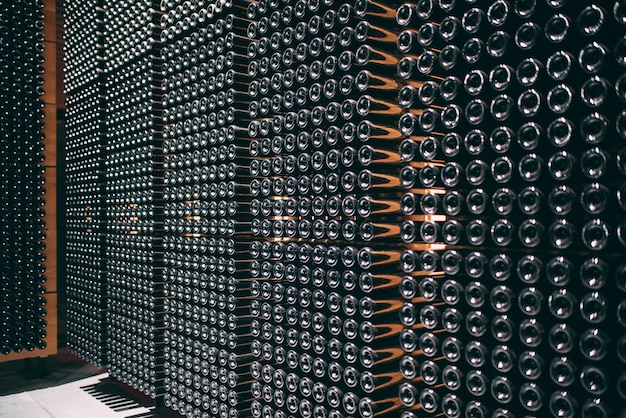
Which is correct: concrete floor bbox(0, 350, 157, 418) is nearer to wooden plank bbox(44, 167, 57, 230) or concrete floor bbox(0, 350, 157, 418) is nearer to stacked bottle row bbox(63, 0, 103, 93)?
wooden plank bbox(44, 167, 57, 230)

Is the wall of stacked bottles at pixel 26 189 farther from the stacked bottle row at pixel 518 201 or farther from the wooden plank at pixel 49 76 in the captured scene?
the stacked bottle row at pixel 518 201

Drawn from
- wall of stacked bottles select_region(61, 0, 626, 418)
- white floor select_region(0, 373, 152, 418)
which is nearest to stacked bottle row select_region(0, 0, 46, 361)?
white floor select_region(0, 373, 152, 418)

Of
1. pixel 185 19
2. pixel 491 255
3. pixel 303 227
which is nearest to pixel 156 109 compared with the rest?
pixel 185 19

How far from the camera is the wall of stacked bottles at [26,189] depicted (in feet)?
19.7

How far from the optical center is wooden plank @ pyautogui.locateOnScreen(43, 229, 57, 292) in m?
6.21

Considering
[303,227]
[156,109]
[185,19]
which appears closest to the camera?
[303,227]

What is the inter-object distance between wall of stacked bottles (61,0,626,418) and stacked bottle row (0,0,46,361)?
210 centimetres

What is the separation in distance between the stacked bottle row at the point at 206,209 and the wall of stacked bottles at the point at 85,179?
1663mm

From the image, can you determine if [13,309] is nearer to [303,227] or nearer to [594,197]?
[303,227]

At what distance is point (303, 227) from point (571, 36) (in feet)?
5.72

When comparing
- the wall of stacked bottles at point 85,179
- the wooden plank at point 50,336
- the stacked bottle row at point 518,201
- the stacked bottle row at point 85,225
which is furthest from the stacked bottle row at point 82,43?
the stacked bottle row at point 518,201

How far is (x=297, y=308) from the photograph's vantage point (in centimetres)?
319

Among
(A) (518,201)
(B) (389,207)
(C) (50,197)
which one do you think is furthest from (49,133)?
(A) (518,201)

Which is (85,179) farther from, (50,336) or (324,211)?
(324,211)
